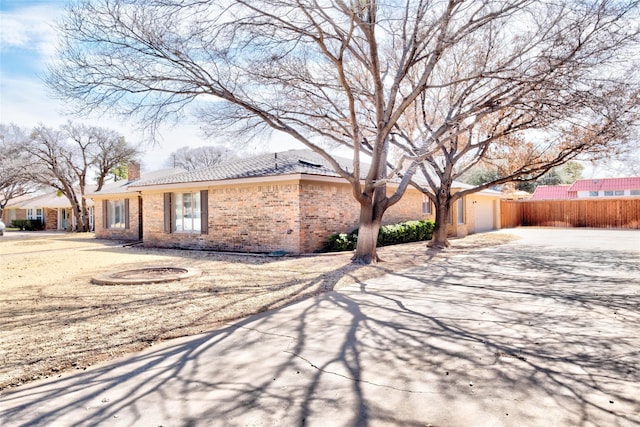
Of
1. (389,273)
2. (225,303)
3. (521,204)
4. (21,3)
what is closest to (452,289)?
(389,273)

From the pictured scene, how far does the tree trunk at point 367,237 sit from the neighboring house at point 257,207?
2.47 meters

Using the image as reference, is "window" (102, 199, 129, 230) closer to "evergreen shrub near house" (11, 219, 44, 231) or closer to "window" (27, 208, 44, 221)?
"evergreen shrub near house" (11, 219, 44, 231)

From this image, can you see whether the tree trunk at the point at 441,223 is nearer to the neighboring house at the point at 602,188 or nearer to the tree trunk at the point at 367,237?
the tree trunk at the point at 367,237

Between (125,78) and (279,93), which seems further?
(279,93)

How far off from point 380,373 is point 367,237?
7025 mm

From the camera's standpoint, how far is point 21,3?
7023mm

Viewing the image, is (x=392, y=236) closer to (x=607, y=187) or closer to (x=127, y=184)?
(x=127, y=184)

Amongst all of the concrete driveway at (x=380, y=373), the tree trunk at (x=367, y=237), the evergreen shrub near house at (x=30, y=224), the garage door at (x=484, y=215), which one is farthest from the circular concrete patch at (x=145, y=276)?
the evergreen shrub near house at (x=30, y=224)

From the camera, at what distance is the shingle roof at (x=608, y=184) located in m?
32.8

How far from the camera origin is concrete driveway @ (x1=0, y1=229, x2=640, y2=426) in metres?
2.85

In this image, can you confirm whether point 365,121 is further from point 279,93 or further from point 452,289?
point 452,289

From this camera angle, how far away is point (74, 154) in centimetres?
2994

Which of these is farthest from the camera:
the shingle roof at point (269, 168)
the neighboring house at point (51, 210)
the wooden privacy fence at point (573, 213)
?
the neighboring house at point (51, 210)

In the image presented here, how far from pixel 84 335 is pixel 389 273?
239 inches
